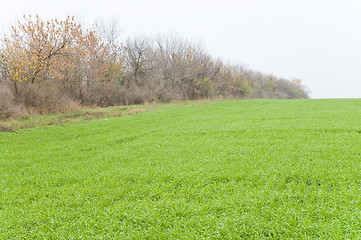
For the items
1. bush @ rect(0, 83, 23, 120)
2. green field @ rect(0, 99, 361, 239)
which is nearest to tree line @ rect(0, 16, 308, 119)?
bush @ rect(0, 83, 23, 120)

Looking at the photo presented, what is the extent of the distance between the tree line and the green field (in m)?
12.0

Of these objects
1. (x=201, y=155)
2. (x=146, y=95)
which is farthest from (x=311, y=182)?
(x=146, y=95)

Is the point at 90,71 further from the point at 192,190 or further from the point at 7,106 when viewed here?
the point at 192,190

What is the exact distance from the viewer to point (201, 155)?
641cm

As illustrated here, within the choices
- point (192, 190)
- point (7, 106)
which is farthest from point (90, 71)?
point (192, 190)

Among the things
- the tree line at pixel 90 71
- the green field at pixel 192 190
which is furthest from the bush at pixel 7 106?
the green field at pixel 192 190

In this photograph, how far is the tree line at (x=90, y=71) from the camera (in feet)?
57.9

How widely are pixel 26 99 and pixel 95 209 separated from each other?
17.9 m

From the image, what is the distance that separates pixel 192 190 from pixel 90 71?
2330cm

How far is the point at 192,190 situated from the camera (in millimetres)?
4324

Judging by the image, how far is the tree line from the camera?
17.7 m

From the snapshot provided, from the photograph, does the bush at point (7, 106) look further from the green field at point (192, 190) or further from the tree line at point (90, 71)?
the green field at point (192, 190)

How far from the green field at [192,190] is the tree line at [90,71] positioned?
1198 cm

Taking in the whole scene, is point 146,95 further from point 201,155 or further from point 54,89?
point 201,155
